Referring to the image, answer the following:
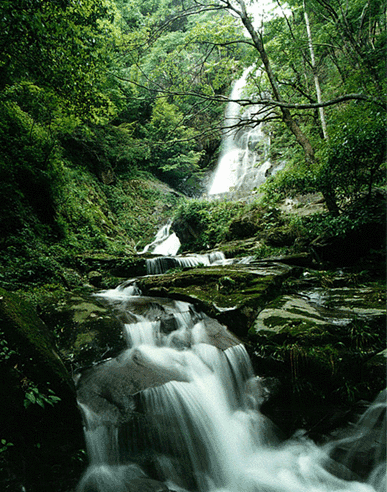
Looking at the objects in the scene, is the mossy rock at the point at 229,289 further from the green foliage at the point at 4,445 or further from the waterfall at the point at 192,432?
the green foliage at the point at 4,445

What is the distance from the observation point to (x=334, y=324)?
3842mm

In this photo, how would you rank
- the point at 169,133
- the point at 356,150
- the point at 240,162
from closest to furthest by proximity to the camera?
1. the point at 169,133
2. the point at 356,150
3. the point at 240,162

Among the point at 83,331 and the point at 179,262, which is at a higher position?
the point at 179,262

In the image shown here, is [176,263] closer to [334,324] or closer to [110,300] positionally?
[110,300]

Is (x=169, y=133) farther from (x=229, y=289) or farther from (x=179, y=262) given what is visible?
(x=179, y=262)

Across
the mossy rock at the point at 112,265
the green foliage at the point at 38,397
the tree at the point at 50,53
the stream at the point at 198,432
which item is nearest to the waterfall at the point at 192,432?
the stream at the point at 198,432

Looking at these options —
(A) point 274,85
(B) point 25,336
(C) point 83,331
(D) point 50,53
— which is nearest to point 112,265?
(C) point 83,331

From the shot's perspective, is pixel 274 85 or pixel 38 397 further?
pixel 274 85

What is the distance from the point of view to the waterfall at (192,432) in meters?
2.71

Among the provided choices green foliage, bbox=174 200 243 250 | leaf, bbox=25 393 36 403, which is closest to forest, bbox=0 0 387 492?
leaf, bbox=25 393 36 403

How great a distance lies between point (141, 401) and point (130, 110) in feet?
79.7

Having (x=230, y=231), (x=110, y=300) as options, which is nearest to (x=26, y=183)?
(x=110, y=300)

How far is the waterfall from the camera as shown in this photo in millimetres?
2707

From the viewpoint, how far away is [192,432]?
3.23 metres
